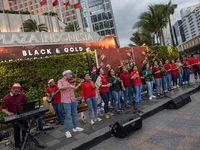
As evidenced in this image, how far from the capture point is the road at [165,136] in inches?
119

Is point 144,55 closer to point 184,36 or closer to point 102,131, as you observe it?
point 102,131

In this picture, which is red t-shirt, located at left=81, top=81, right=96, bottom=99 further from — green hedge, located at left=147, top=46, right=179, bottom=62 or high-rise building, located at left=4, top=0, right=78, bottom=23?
high-rise building, located at left=4, top=0, right=78, bottom=23

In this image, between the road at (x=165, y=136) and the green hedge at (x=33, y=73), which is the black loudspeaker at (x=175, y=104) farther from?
the green hedge at (x=33, y=73)

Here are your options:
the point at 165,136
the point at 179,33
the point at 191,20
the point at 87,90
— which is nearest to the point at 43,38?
the point at 87,90

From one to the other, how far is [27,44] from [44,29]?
82.9 ft

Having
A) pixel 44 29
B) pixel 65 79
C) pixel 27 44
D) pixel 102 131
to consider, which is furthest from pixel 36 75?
pixel 44 29

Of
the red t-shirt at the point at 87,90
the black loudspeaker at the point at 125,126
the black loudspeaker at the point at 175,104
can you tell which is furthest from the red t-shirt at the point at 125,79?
the black loudspeaker at the point at 125,126

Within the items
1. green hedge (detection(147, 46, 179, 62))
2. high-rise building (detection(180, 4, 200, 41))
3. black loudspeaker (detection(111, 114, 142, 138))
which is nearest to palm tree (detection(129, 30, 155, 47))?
green hedge (detection(147, 46, 179, 62))

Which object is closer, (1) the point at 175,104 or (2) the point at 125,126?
(2) the point at 125,126

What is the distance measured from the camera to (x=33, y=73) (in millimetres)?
8586

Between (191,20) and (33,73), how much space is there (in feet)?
669

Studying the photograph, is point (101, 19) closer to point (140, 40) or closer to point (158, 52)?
point (140, 40)

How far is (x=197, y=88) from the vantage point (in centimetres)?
784

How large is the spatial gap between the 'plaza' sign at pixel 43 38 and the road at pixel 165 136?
393 inches
